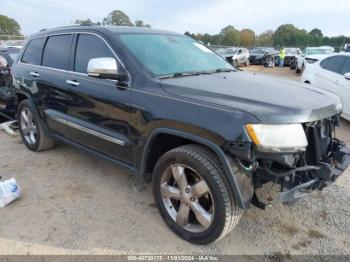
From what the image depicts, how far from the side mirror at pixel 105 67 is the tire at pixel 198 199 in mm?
936

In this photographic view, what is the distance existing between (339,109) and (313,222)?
1.12 meters

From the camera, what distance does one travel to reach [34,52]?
15.3ft

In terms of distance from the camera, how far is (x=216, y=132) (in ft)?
7.85

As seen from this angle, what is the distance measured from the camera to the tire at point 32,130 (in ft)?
15.2

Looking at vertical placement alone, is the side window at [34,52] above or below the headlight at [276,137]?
above

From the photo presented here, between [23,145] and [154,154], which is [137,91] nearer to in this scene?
[154,154]

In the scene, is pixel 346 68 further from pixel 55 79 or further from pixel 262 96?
pixel 55 79

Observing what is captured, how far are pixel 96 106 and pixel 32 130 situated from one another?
6.51ft

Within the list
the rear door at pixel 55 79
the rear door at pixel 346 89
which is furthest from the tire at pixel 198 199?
the rear door at pixel 346 89

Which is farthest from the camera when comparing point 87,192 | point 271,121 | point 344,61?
point 344,61

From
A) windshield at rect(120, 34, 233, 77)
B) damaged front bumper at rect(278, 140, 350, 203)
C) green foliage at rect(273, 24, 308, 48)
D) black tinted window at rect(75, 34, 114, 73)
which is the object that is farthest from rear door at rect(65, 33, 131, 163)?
green foliage at rect(273, 24, 308, 48)

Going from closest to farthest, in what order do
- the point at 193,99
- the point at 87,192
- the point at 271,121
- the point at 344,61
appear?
the point at 271,121
the point at 193,99
the point at 87,192
the point at 344,61

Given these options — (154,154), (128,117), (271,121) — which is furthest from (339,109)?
(128,117)

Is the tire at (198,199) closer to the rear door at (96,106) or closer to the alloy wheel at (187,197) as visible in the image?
the alloy wheel at (187,197)
